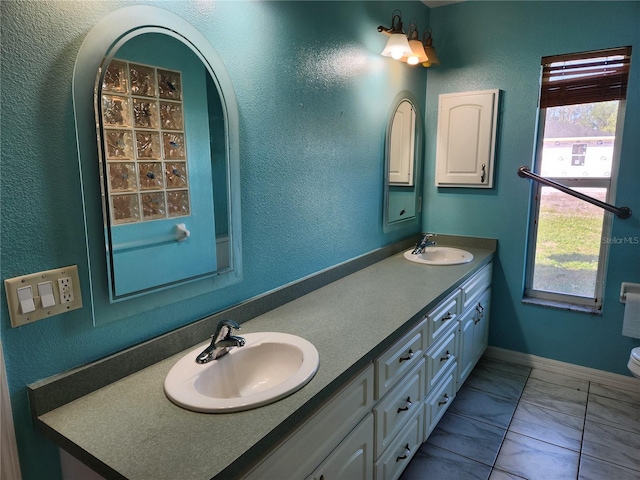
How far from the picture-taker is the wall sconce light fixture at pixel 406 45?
7.23ft

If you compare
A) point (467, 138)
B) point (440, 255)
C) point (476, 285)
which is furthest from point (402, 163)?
point (476, 285)

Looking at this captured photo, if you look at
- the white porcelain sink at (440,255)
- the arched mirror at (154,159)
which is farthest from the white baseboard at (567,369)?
the arched mirror at (154,159)

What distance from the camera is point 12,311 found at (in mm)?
963

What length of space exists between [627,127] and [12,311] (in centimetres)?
295

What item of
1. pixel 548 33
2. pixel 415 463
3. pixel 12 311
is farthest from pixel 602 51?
pixel 12 311

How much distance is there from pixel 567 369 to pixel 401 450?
65.6 inches

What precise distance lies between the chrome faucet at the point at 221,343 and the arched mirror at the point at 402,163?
1.51 meters

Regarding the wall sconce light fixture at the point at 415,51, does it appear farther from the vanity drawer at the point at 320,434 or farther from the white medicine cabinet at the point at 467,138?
the vanity drawer at the point at 320,434

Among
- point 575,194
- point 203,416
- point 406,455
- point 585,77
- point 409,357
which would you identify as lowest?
point 406,455

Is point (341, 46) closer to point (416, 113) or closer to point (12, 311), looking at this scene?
point (416, 113)

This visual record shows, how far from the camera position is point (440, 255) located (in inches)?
112

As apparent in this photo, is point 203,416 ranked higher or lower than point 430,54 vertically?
lower

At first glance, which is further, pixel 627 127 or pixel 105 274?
pixel 627 127

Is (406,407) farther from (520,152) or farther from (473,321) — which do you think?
(520,152)
